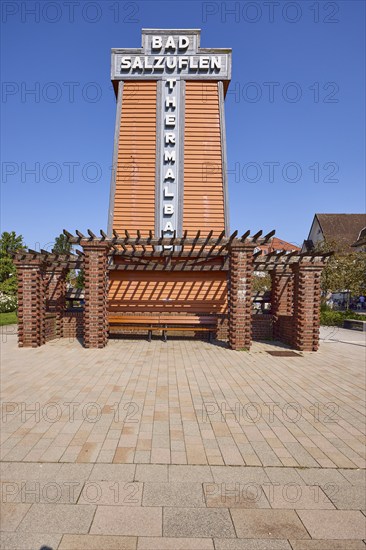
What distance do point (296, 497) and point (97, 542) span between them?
6.62 ft

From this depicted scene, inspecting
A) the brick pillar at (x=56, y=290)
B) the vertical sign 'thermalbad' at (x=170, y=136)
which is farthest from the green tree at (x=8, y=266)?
the vertical sign 'thermalbad' at (x=170, y=136)

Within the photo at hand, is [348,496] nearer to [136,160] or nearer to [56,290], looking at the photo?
[56,290]

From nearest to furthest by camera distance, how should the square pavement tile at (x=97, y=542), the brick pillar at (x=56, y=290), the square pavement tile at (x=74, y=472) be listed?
the square pavement tile at (x=97, y=542), the square pavement tile at (x=74, y=472), the brick pillar at (x=56, y=290)

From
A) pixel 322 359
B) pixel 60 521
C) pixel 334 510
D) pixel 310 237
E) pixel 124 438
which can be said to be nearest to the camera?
pixel 60 521

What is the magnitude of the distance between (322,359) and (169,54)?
1506cm

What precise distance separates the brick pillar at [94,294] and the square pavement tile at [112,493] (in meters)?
7.87

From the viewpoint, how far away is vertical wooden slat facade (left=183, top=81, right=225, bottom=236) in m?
14.3

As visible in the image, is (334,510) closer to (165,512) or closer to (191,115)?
(165,512)

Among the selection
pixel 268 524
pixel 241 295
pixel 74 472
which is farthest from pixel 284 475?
pixel 241 295

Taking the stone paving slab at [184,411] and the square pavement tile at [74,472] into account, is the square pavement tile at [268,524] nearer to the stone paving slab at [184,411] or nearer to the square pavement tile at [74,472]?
the stone paving slab at [184,411]

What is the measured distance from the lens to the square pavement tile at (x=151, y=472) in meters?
3.53

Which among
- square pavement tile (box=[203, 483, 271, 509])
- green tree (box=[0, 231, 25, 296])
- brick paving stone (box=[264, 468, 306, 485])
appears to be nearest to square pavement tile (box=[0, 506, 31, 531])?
square pavement tile (box=[203, 483, 271, 509])

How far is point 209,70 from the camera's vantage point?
48.5ft

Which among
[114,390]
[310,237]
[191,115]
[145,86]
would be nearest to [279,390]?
[114,390]
